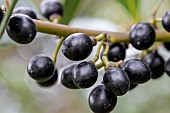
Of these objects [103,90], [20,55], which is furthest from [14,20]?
[20,55]

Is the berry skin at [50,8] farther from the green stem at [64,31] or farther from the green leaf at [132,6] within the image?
the green leaf at [132,6]

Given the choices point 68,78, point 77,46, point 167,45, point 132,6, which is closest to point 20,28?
point 77,46

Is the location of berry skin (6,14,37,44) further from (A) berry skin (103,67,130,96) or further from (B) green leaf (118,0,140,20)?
(B) green leaf (118,0,140,20)

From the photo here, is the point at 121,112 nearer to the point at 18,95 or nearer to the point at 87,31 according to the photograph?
the point at 18,95

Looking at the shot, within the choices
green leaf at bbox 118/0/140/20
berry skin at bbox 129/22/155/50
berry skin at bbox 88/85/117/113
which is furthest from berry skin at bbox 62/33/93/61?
green leaf at bbox 118/0/140/20

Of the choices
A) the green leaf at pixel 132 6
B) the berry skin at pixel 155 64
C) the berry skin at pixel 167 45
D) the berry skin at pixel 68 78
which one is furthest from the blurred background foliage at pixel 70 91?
the berry skin at pixel 68 78

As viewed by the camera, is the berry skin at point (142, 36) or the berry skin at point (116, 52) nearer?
the berry skin at point (142, 36)
